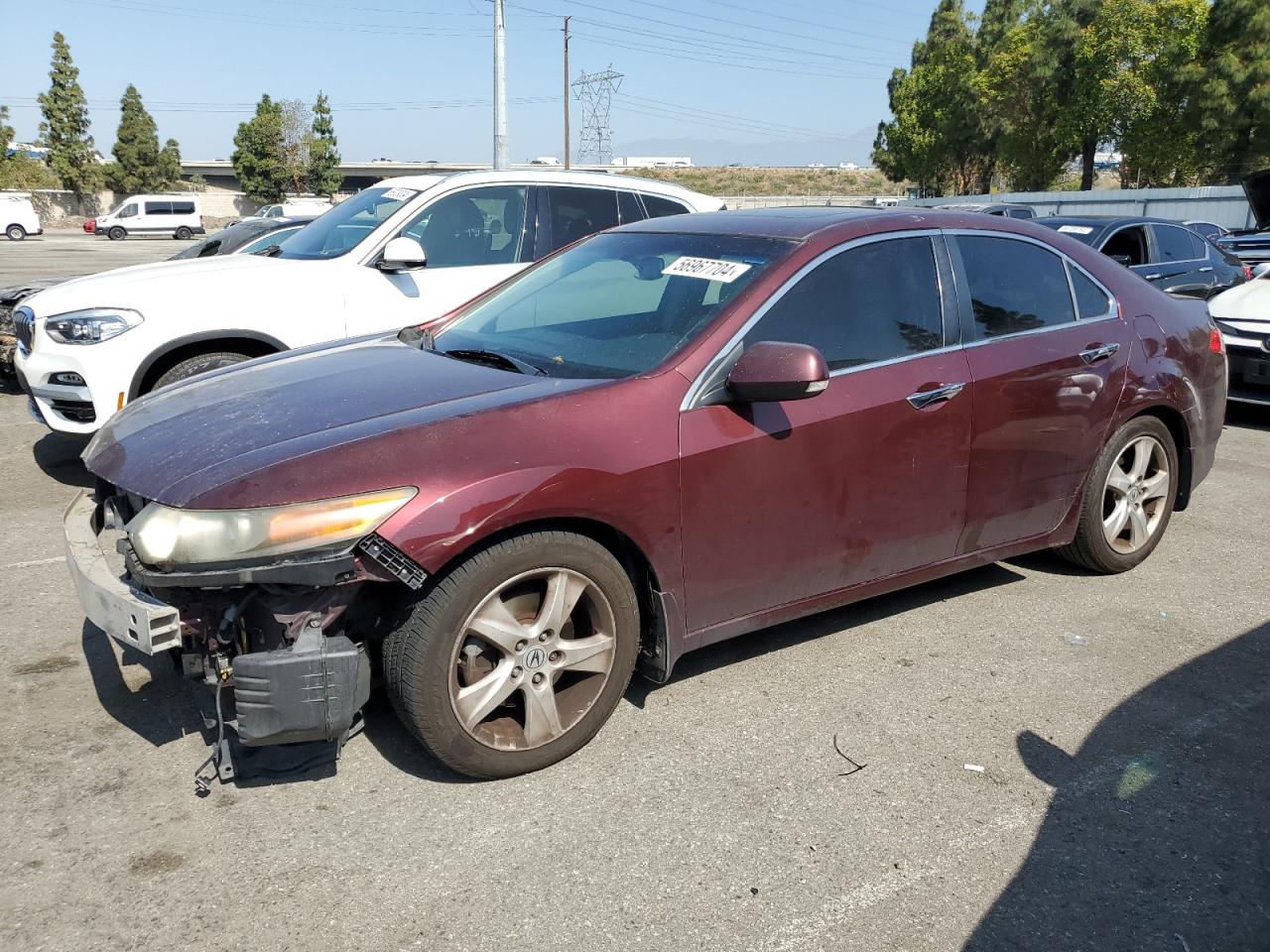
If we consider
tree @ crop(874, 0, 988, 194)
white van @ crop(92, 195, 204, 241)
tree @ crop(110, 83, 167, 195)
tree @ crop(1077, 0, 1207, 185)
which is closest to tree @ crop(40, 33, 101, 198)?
tree @ crop(110, 83, 167, 195)

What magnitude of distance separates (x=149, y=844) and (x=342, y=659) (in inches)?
29.4

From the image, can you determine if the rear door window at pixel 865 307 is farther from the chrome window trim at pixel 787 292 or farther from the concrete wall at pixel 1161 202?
the concrete wall at pixel 1161 202

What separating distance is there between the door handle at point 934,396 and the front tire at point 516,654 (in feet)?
4.40

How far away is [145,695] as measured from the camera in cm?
375

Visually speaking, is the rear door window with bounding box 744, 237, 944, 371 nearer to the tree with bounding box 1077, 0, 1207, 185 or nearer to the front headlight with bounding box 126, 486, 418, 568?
the front headlight with bounding box 126, 486, 418, 568

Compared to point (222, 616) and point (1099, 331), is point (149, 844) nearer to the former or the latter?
point (222, 616)

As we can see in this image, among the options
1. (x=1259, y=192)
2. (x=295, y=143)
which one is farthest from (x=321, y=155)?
(x=1259, y=192)

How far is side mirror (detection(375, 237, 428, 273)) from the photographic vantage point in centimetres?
603

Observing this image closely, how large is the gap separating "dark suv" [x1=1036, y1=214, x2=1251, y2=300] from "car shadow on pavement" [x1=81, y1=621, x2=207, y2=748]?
9.95 metres

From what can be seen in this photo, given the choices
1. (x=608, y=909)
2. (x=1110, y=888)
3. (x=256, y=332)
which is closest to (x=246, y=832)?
(x=608, y=909)

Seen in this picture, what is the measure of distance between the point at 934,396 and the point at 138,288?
4515 mm

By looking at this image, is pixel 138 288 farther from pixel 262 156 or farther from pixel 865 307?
pixel 262 156

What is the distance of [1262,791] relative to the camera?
3.21 metres

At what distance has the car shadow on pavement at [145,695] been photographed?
139 inches
